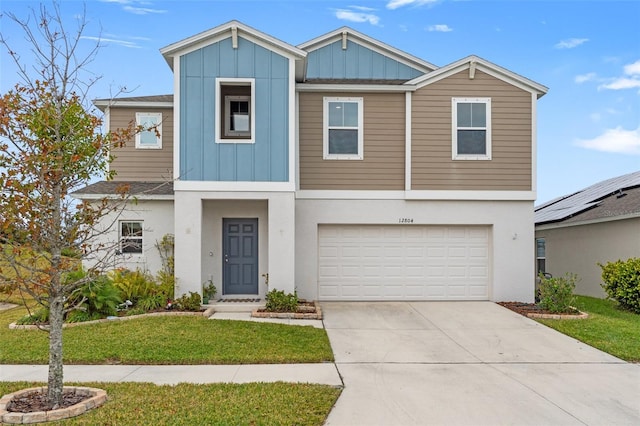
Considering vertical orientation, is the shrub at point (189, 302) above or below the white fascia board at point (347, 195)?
below

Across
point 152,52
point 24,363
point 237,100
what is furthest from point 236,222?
A: point 24,363

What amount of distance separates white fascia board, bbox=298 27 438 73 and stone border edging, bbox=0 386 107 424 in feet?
41.0

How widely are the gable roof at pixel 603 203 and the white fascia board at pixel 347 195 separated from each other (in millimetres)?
7048

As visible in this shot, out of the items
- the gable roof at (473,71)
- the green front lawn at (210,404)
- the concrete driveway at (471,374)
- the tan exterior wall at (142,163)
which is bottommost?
the concrete driveway at (471,374)

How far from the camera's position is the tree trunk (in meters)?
5.22

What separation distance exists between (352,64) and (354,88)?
3.36 metres

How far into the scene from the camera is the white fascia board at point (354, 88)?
12.4 meters

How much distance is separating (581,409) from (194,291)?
26.8 feet

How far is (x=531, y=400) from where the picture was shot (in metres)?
5.72

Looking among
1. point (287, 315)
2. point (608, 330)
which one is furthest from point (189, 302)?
point (608, 330)

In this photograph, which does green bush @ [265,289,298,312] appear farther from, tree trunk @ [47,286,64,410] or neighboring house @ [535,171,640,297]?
neighboring house @ [535,171,640,297]

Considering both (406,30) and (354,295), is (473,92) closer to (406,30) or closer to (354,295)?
(406,30)

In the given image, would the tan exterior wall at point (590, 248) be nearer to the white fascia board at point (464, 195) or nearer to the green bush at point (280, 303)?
the white fascia board at point (464, 195)

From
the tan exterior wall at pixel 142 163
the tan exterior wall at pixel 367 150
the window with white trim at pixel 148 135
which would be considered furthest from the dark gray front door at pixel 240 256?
the window with white trim at pixel 148 135
